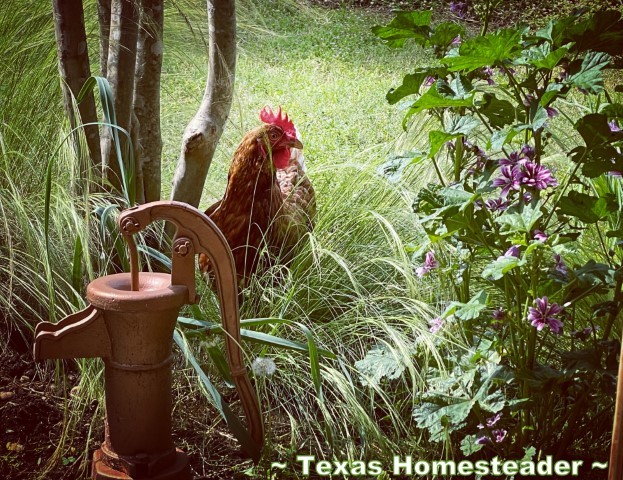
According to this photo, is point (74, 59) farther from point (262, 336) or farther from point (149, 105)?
point (262, 336)

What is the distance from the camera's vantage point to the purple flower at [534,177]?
139 cm

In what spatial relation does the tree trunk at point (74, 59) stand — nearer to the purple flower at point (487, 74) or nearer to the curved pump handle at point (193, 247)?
the curved pump handle at point (193, 247)

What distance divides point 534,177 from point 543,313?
0.23 metres

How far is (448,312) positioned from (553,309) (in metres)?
0.18

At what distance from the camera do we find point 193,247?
52.1 inches

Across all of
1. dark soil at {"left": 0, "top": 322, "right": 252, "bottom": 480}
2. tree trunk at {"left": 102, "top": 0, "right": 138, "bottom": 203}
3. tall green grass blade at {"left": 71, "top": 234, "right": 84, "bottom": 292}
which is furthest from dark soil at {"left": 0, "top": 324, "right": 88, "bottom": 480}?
tree trunk at {"left": 102, "top": 0, "right": 138, "bottom": 203}

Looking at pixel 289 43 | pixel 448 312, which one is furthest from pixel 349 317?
pixel 289 43

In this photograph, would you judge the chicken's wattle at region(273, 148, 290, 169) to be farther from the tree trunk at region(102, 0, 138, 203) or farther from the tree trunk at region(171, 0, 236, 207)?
the tree trunk at region(102, 0, 138, 203)

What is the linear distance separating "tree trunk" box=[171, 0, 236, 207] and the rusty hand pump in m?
1.28

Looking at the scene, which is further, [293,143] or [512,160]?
[293,143]

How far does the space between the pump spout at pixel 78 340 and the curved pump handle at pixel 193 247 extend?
3.8 inches

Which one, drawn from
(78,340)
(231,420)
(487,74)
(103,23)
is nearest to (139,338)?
(78,340)

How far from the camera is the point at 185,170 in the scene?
2.65m

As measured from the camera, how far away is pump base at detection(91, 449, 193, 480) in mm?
1322
